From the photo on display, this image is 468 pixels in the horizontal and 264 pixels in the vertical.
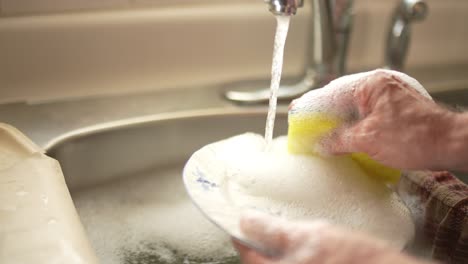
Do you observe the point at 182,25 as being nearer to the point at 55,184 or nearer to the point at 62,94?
the point at 62,94

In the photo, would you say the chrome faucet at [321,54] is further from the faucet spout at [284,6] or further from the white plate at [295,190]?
the white plate at [295,190]

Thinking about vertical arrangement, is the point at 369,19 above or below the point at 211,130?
above

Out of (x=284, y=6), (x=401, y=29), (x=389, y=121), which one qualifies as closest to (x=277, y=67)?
(x=284, y=6)

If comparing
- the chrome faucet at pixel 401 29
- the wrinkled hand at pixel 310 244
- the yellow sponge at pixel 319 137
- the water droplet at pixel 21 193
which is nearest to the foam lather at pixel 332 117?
the yellow sponge at pixel 319 137

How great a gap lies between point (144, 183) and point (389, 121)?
0.36 meters

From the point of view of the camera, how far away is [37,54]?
703mm

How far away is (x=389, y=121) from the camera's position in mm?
432

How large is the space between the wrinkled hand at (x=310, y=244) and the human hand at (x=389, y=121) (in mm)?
105

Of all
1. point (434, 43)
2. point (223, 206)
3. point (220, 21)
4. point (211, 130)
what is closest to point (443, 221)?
point (223, 206)

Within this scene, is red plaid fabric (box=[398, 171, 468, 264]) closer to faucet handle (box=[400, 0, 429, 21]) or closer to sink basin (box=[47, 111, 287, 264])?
sink basin (box=[47, 111, 287, 264])

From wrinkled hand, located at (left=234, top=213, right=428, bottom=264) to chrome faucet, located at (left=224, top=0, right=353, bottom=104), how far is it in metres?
0.39

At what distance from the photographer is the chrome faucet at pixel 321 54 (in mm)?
740

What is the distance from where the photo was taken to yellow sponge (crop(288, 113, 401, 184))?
1.53ft

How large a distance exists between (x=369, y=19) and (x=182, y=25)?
1.00 ft
